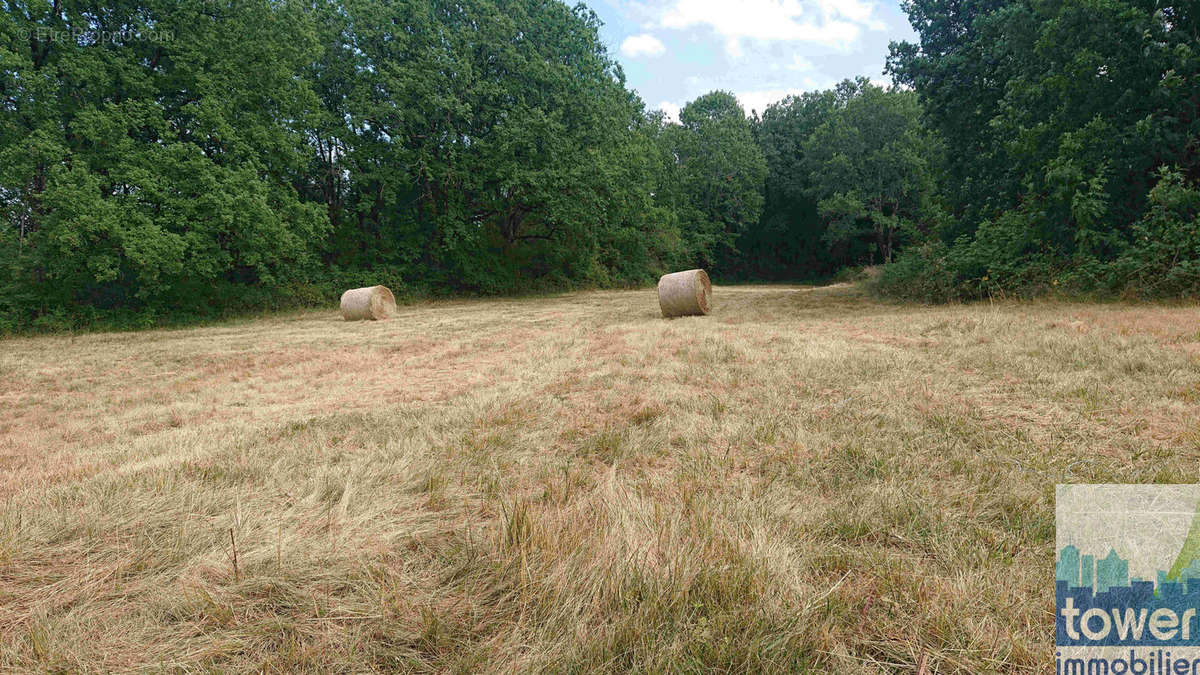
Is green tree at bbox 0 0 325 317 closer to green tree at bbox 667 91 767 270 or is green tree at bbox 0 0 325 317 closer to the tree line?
the tree line

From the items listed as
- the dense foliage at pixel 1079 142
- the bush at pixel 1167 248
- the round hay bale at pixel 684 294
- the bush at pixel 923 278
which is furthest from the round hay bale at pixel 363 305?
the bush at pixel 1167 248

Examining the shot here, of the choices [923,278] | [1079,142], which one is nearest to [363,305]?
[923,278]

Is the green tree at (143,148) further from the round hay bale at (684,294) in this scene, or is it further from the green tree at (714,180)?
the green tree at (714,180)

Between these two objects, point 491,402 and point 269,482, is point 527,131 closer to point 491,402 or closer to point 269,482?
point 491,402

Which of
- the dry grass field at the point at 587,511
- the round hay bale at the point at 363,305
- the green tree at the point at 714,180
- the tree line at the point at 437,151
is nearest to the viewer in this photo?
the dry grass field at the point at 587,511

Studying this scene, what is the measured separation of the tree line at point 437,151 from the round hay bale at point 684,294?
5931mm

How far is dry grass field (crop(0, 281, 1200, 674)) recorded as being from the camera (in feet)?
4.65

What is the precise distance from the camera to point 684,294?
1093cm

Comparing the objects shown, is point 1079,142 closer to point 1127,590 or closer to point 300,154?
point 1127,590

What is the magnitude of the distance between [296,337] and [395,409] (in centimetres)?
712

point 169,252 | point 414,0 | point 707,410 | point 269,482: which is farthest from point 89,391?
point 414,0

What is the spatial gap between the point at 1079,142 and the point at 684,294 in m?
7.87

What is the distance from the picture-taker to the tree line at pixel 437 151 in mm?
9328

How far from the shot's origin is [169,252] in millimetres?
12195
